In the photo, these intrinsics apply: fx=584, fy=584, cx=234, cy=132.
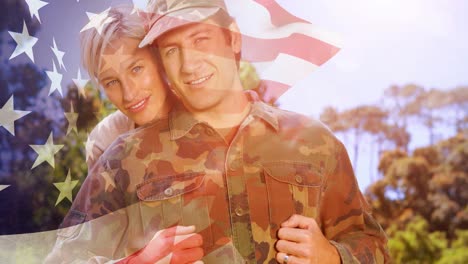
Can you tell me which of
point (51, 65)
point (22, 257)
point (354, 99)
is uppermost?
point (51, 65)

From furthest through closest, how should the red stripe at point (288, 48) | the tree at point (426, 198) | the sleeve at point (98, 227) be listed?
the tree at point (426, 198), the red stripe at point (288, 48), the sleeve at point (98, 227)

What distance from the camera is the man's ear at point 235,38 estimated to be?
5.40ft

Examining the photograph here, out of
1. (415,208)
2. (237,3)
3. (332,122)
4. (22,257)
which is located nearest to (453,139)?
(415,208)

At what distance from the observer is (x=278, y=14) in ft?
5.63

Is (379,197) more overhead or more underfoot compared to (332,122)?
more underfoot

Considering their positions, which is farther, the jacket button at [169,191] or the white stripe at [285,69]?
the white stripe at [285,69]

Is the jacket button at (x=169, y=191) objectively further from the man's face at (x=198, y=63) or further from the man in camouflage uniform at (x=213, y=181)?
the man's face at (x=198, y=63)

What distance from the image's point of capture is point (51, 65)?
1751mm

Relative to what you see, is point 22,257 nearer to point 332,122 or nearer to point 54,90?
point 54,90

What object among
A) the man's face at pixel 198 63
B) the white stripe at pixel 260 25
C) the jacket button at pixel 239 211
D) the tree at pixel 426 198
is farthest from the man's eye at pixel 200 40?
the tree at pixel 426 198

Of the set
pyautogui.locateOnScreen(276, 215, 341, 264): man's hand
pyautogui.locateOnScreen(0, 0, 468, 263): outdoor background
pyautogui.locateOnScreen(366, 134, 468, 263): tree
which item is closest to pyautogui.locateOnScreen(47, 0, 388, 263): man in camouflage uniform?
pyautogui.locateOnScreen(276, 215, 341, 264): man's hand

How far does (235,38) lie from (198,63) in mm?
142

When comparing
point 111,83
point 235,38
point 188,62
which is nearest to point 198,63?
point 188,62

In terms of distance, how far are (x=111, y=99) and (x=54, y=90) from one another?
20 centimetres
